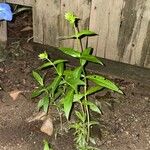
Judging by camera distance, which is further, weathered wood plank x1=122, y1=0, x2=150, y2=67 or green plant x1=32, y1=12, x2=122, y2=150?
weathered wood plank x1=122, y1=0, x2=150, y2=67

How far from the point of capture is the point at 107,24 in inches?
132

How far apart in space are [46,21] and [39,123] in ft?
3.50

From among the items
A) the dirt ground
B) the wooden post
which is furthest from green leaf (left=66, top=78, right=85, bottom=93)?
the wooden post

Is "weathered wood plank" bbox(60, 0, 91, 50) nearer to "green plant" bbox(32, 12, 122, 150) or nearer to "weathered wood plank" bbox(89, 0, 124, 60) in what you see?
"weathered wood plank" bbox(89, 0, 124, 60)

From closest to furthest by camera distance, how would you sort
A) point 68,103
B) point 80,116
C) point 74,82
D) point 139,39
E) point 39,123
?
point 68,103, point 74,82, point 80,116, point 39,123, point 139,39

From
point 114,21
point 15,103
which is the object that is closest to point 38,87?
point 15,103

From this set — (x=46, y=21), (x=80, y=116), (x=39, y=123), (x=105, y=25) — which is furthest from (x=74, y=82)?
(x=46, y=21)

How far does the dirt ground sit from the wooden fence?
35cm

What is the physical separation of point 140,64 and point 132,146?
2.82ft

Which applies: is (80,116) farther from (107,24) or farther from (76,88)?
(107,24)

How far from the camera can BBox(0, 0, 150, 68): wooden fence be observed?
321cm

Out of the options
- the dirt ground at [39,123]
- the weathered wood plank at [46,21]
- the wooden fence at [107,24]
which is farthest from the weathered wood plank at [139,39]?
the weathered wood plank at [46,21]

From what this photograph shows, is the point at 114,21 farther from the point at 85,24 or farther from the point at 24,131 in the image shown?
the point at 24,131

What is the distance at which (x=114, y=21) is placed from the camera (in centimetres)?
330
